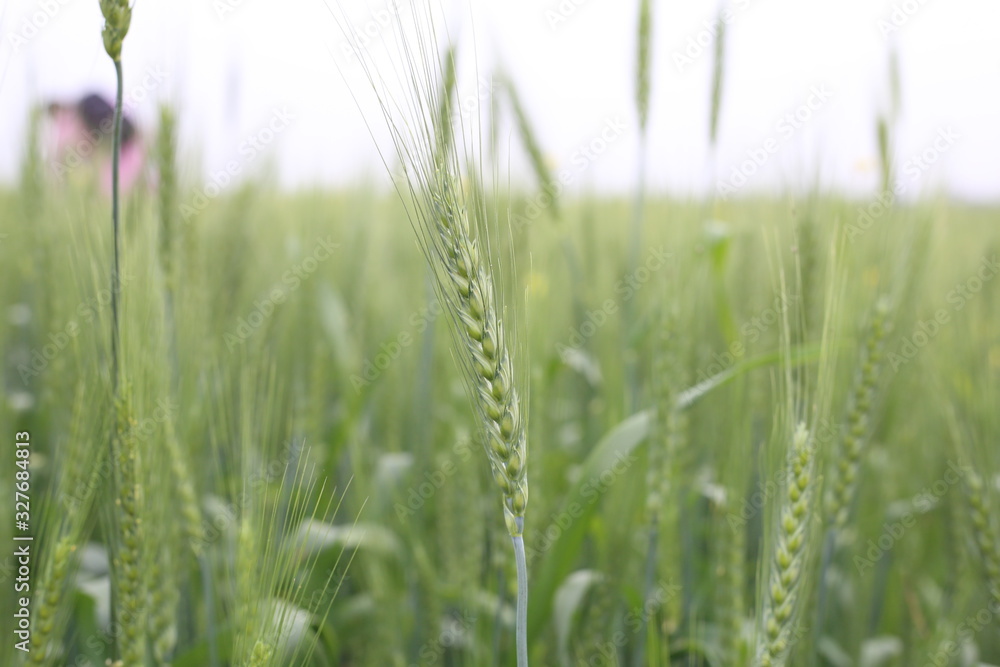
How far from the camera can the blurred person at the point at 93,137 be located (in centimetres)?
174

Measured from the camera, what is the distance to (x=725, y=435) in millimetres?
1467

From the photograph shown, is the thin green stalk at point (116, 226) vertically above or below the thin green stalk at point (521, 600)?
above

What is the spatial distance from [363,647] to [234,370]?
0.71 m

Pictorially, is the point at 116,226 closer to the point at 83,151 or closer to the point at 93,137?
the point at 83,151

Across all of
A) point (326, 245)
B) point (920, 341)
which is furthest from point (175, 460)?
point (920, 341)

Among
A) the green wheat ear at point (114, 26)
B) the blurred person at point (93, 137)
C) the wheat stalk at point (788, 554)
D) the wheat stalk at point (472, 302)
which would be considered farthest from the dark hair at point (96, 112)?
the wheat stalk at point (788, 554)

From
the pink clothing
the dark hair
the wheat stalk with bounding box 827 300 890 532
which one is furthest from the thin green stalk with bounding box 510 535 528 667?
the dark hair

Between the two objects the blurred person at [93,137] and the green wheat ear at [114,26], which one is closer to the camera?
the green wheat ear at [114,26]

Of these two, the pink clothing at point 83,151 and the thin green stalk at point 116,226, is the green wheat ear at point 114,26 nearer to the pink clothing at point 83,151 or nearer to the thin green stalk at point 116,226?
the thin green stalk at point 116,226

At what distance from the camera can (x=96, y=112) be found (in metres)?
2.70

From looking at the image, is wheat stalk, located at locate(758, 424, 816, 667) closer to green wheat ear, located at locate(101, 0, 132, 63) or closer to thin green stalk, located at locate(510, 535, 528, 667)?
thin green stalk, located at locate(510, 535, 528, 667)

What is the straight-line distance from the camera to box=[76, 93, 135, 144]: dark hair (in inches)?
102

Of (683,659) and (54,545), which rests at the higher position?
(54,545)

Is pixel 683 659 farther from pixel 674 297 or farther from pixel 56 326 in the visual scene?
pixel 56 326
